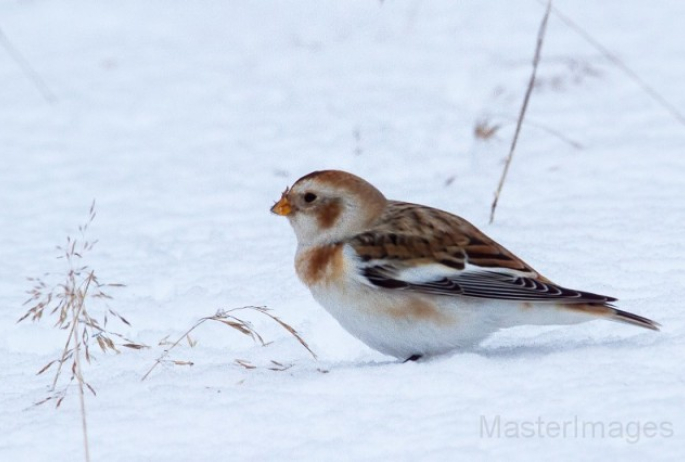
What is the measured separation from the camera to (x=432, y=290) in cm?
342

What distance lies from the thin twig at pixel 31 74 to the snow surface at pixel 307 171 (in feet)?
0.19

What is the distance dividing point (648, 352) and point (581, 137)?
9.73 feet

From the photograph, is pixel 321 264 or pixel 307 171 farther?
pixel 307 171

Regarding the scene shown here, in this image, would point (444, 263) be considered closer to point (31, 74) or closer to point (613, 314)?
point (613, 314)

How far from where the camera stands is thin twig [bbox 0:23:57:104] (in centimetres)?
715

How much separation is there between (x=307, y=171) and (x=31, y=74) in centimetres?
239

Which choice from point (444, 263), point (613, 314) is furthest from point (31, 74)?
point (613, 314)

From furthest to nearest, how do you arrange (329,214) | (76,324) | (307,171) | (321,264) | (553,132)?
(307,171)
(553,132)
(329,214)
(321,264)
(76,324)

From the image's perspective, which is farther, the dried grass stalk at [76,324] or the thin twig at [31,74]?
the thin twig at [31,74]

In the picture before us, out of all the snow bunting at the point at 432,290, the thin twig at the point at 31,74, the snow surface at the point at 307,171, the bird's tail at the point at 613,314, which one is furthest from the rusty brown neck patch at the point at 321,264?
the thin twig at the point at 31,74

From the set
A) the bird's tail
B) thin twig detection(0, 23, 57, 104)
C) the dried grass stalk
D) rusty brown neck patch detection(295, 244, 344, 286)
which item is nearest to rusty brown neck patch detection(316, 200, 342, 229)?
rusty brown neck patch detection(295, 244, 344, 286)

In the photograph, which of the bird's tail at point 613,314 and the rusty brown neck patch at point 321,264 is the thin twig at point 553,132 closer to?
the rusty brown neck patch at point 321,264

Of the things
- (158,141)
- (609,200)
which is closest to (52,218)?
(158,141)

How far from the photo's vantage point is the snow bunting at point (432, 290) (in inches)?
134
